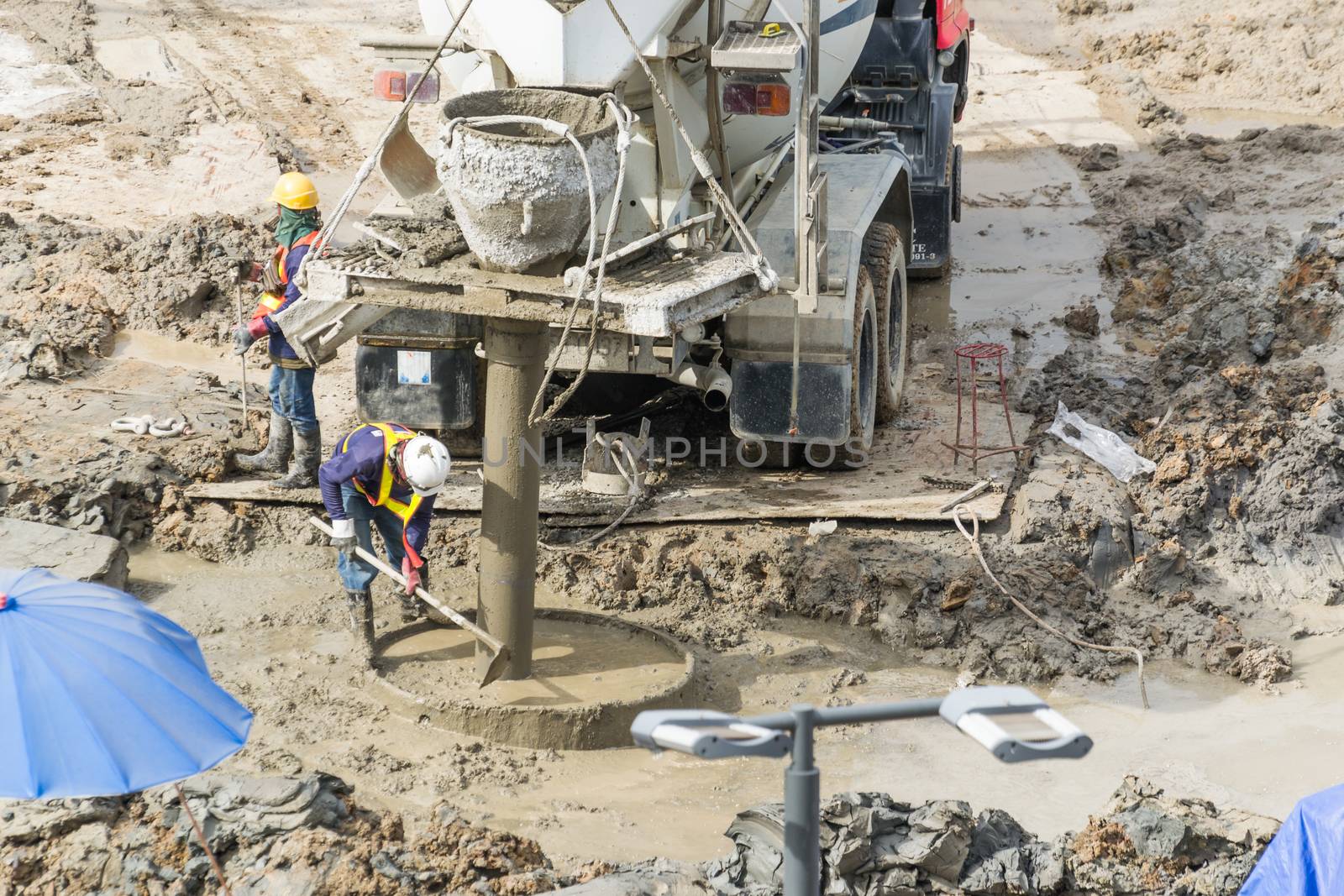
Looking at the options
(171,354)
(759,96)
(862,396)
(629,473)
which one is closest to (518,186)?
(759,96)

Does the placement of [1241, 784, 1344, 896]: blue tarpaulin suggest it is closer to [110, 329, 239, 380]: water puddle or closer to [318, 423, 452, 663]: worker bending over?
[318, 423, 452, 663]: worker bending over

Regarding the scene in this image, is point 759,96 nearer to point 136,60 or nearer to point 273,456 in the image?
point 273,456

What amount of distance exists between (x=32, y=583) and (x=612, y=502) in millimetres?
3795

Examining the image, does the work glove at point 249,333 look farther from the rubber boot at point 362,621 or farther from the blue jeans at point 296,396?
the rubber boot at point 362,621

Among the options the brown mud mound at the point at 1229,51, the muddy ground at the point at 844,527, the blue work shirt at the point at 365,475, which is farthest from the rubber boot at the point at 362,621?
the brown mud mound at the point at 1229,51

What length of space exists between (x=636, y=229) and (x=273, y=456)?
8.65 ft

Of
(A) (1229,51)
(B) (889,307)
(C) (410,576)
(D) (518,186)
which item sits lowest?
(C) (410,576)

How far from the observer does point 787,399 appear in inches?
287

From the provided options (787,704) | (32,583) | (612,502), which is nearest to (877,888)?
(787,704)

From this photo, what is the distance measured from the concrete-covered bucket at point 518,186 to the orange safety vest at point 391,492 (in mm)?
1029

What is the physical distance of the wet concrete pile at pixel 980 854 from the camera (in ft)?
15.1

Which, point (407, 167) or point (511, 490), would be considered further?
point (407, 167)

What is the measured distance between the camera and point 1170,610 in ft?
22.7

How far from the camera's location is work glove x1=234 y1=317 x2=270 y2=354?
757cm
